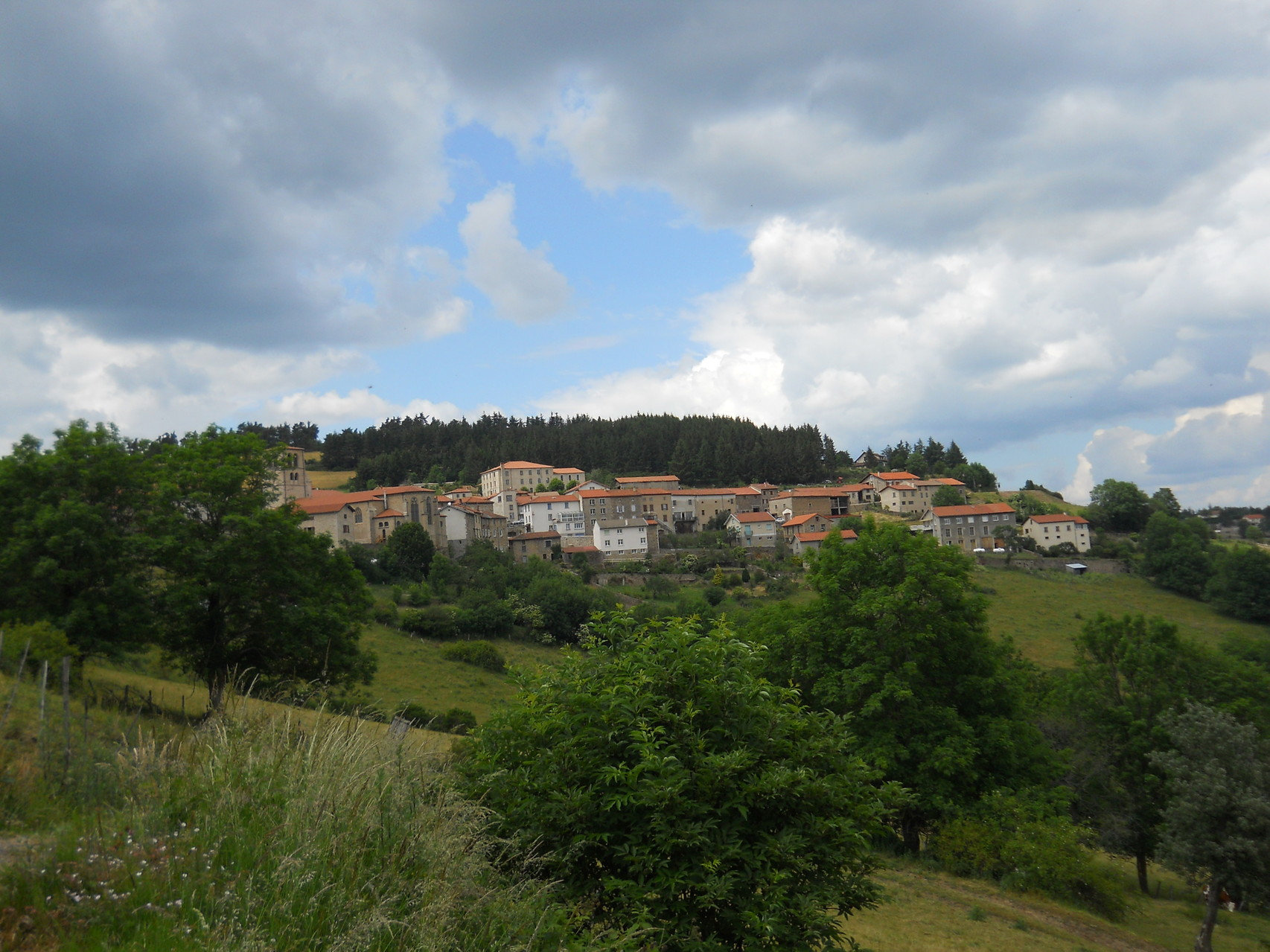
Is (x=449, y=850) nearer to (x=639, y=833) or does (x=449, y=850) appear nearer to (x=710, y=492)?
(x=639, y=833)

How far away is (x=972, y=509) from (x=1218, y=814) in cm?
9966

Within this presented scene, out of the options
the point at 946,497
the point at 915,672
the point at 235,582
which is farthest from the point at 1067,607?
the point at 235,582

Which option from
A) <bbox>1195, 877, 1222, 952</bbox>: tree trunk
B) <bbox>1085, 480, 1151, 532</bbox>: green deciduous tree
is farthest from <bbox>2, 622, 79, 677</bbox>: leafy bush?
<bbox>1085, 480, 1151, 532</bbox>: green deciduous tree

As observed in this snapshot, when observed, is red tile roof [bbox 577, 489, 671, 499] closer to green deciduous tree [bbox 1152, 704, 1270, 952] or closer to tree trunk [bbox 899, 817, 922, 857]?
tree trunk [bbox 899, 817, 922, 857]

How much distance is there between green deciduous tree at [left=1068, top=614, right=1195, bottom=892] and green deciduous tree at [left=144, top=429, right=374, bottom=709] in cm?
2448

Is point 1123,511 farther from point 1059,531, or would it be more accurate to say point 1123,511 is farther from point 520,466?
point 520,466

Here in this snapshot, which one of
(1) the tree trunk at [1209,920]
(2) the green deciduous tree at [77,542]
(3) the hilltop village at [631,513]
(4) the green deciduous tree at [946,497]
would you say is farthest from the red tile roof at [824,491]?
(2) the green deciduous tree at [77,542]

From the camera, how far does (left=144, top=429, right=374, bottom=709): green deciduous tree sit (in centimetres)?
2325

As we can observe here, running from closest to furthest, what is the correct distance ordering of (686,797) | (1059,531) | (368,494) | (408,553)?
(686,797) < (408,553) < (368,494) < (1059,531)

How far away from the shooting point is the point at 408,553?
79562mm

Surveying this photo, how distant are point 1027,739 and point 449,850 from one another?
838 inches

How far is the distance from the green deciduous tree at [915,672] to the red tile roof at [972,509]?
302 ft

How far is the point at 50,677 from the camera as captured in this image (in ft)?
53.0

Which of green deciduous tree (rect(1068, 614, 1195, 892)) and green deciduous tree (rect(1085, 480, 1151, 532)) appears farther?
green deciduous tree (rect(1085, 480, 1151, 532))
